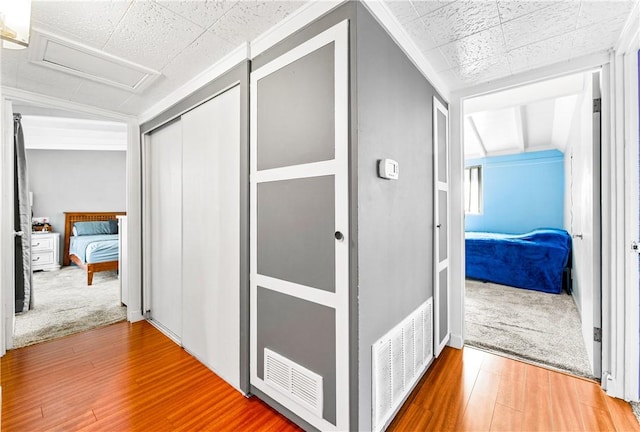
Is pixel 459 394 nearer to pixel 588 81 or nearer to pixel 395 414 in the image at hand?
pixel 395 414

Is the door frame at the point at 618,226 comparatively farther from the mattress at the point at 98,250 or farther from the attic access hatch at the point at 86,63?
the mattress at the point at 98,250

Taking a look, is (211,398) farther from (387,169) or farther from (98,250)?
(98,250)

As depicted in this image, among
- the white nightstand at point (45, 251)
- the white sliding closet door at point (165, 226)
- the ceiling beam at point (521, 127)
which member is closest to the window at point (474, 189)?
the ceiling beam at point (521, 127)

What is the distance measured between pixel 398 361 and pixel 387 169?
113cm

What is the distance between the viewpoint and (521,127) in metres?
4.48

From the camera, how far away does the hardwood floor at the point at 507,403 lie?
5.03 feet

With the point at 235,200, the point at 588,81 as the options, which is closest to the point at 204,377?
the point at 235,200

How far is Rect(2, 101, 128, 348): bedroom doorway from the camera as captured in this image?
117 inches

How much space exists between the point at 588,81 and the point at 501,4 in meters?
1.25

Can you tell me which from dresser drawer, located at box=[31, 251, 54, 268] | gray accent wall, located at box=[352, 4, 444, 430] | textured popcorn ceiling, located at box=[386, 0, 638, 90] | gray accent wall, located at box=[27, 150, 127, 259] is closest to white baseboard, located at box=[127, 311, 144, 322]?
gray accent wall, located at box=[352, 4, 444, 430]

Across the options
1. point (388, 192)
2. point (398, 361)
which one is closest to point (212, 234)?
point (388, 192)

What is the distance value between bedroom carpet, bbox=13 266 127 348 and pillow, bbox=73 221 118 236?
105cm

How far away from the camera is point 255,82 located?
1.73 metres

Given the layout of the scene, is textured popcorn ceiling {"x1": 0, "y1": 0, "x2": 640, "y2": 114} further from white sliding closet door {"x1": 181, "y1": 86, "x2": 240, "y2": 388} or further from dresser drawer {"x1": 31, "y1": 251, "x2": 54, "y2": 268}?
dresser drawer {"x1": 31, "y1": 251, "x2": 54, "y2": 268}
